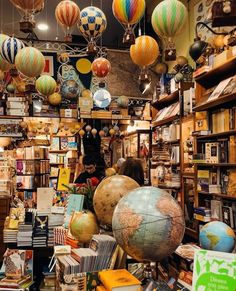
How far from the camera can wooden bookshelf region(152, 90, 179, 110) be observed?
19.2 feet

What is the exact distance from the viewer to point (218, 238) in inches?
65.3

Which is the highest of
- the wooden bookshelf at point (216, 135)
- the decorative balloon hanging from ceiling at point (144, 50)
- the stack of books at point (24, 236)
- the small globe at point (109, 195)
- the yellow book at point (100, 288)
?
the decorative balloon hanging from ceiling at point (144, 50)

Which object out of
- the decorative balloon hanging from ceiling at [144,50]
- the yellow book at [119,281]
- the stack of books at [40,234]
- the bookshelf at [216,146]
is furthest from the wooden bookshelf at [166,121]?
the yellow book at [119,281]

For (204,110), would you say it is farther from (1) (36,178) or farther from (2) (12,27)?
(2) (12,27)

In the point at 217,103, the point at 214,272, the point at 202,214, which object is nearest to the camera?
the point at 214,272

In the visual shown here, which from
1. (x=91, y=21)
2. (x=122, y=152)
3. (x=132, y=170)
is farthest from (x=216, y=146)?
(x=122, y=152)

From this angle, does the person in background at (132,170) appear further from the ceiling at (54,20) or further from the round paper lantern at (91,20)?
the ceiling at (54,20)

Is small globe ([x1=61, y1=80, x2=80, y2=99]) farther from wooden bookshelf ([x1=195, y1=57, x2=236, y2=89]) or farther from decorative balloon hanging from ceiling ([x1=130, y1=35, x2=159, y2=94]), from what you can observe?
decorative balloon hanging from ceiling ([x1=130, y1=35, x2=159, y2=94])

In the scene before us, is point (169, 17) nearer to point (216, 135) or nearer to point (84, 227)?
point (216, 135)

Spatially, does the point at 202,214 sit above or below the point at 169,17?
below

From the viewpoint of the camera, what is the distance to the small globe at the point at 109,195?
89.3 inches

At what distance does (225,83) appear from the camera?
4203mm

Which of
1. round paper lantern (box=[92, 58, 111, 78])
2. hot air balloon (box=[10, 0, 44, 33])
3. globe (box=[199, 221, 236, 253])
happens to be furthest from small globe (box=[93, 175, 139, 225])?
round paper lantern (box=[92, 58, 111, 78])

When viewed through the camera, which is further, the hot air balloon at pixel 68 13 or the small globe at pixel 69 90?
the small globe at pixel 69 90
